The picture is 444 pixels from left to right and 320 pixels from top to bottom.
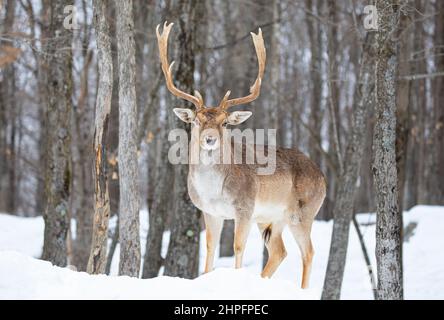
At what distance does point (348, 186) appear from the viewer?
1108 centimetres

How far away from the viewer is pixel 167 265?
10273mm

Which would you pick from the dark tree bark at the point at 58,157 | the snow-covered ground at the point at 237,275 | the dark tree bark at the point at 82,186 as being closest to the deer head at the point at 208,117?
the snow-covered ground at the point at 237,275

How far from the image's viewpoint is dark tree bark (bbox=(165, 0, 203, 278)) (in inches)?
401

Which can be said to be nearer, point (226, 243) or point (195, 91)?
point (195, 91)

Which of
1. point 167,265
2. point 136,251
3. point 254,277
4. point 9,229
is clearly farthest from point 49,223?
point 9,229

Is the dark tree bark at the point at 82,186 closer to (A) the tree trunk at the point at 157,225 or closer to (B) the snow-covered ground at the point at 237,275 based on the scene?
(B) the snow-covered ground at the point at 237,275

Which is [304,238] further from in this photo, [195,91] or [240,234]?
[195,91]

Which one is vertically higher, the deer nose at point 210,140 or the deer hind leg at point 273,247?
the deer nose at point 210,140

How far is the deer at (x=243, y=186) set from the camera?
8070mm

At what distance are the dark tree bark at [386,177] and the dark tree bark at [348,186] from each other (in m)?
3.77

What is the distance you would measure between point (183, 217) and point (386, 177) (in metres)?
3.98

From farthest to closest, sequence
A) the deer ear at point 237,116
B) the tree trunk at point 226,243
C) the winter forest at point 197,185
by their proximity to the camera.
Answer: the tree trunk at point 226,243 < the deer ear at point 237,116 < the winter forest at point 197,185

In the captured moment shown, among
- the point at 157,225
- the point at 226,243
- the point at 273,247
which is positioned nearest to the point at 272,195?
the point at 273,247
